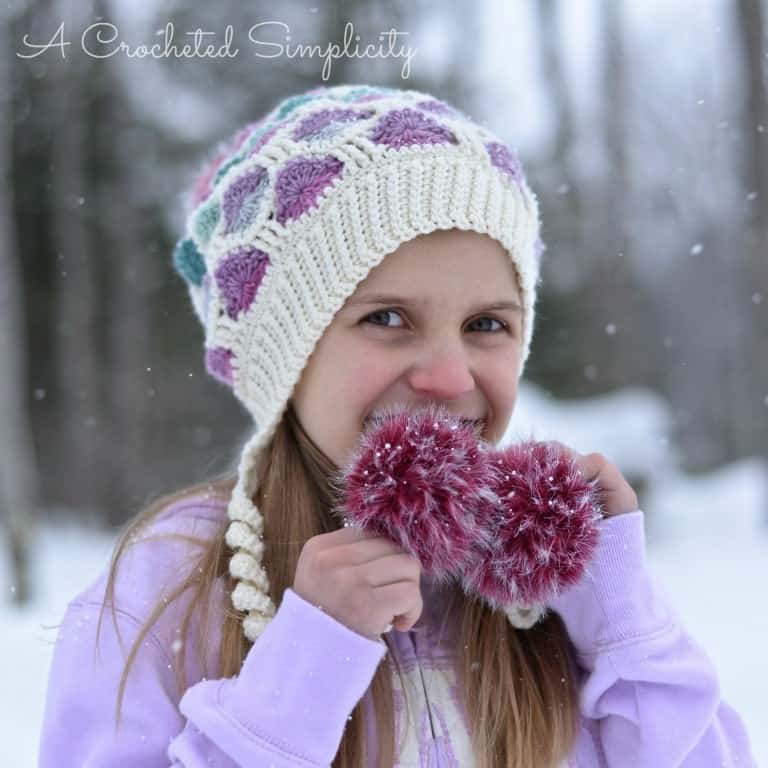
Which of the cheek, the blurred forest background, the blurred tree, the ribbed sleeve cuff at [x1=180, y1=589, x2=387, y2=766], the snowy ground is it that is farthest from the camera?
the blurred forest background

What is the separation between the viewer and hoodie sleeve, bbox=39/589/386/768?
1325mm

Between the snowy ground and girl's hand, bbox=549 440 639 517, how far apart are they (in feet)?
0.45

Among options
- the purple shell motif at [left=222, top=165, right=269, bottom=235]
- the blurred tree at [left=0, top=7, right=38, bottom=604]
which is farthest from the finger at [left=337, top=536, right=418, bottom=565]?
the blurred tree at [left=0, top=7, right=38, bottom=604]

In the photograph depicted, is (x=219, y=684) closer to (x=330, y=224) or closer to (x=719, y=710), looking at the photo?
(x=330, y=224)

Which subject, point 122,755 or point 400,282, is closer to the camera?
point 122,755

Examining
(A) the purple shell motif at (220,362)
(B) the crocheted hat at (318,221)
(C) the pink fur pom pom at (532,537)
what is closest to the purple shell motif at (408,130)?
(B) the crocheted hat at (318,221)

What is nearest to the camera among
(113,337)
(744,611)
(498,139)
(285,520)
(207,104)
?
(285,520)

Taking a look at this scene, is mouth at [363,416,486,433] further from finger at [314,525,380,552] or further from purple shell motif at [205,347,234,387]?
purple shell motif at [205,347,234,387]

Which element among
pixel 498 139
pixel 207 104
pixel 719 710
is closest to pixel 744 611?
pixel 719 710

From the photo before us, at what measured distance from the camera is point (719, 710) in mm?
1691

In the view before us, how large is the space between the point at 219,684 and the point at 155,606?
234mm

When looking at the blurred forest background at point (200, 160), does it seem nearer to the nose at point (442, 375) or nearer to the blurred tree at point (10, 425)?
the blurred tree at point (10, 425)

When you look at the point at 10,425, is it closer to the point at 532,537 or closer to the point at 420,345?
the point at 420,345

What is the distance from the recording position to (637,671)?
5.02ft
